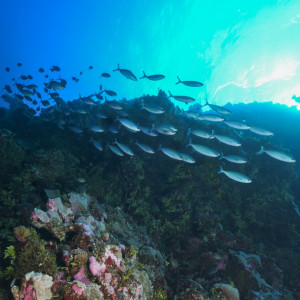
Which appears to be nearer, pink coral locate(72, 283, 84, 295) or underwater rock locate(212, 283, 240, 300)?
pink coral locate(72, 283, 84, 295)

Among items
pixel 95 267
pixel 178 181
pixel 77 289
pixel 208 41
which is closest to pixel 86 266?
pixel 95 267

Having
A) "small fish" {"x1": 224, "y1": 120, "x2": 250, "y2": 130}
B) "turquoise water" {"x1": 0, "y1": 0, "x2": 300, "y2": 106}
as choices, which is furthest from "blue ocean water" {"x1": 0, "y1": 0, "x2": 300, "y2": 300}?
"turquoise water" {"x1": 0, "y1": 0, "x2": 300, "y2": 106}

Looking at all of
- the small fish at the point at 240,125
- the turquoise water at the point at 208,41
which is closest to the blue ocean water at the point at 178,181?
the small fish at the point at 240,125

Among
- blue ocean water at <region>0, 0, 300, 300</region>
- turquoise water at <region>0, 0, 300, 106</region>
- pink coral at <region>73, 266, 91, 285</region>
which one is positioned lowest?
pink coral at <region>73, 266, 91, 285</region>

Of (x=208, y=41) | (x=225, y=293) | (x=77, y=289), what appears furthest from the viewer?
(x=208, y=41)

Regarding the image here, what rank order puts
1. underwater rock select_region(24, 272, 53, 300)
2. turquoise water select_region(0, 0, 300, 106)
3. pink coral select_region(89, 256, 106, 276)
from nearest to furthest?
underwater rock select_region(24, 272, 53, 300) → pink coral select_region(89, 256, 106, 276) → turquoise water select_region(0, 0, 300, 106)

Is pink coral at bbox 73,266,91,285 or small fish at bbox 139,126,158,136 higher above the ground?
small fish at bbox 139,126,158,136

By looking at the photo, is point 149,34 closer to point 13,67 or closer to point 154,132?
point 154,132

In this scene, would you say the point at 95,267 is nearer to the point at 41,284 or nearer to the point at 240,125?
the point at 41,284

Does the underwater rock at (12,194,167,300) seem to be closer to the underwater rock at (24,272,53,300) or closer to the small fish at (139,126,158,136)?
the underwater rock at (24,272,53,300)

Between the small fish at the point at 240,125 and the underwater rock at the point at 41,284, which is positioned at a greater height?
the small fish at the point at 240,125

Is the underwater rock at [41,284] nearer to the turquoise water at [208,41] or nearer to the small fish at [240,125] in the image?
the small fish at [240,125]

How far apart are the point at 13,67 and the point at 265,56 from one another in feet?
455

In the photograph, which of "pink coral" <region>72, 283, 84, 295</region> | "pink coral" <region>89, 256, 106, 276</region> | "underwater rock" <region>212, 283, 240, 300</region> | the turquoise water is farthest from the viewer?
the turquoise water
